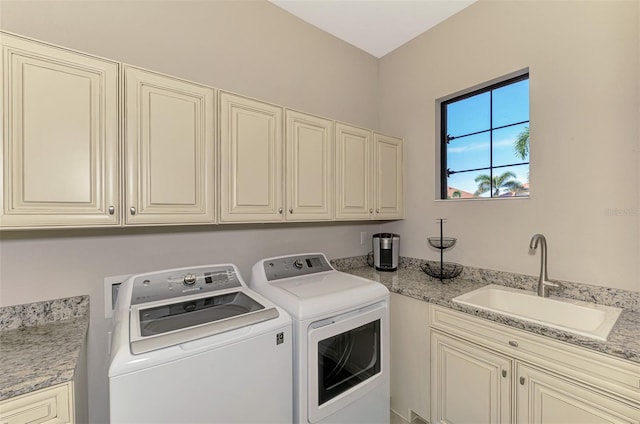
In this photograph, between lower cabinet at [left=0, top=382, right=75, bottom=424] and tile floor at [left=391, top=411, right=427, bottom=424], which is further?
tile floor at [left=391, top=411, right=427, bottom=424]

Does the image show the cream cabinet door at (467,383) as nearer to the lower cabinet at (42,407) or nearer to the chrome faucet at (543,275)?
the chrome faucet at (543,275)

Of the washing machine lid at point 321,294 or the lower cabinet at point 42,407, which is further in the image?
the washing machine lid at point 321,294

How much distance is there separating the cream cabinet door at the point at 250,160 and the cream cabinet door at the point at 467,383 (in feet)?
4.00

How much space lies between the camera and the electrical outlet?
4.66 ft

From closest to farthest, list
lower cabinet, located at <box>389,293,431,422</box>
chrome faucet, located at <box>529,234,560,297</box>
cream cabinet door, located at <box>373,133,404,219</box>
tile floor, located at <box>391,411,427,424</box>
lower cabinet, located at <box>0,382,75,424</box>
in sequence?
lower cabinet, located at <box>0,382,75,424</box>
chrome faucet, located at <box>529,234,560,297</box>
lower cabinet, located at <box>389,293,431,422</box>
tile floor, located at <box>391,411,427,424</box>
cream cabinet door, located at <box>373,133,404,219</box>

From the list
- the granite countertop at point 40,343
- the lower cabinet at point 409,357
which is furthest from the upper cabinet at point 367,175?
the granite countertop at point 40,343

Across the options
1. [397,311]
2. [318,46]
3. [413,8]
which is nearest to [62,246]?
[397,311]

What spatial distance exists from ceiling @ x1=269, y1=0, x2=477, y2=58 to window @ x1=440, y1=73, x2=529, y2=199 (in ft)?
2.07

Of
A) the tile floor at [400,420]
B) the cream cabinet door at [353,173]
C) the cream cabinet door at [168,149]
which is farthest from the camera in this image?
the cream cabinet door at [353,173]

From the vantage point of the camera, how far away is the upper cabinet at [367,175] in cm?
196

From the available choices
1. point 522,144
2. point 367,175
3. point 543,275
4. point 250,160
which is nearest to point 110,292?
point 250,160

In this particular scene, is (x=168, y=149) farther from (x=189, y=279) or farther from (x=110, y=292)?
(x=110, y=292)

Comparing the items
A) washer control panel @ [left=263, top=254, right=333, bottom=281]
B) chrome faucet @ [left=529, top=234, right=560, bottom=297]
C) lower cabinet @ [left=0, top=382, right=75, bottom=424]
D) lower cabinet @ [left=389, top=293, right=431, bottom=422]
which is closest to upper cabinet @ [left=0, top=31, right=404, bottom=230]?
washer control panel @ [left=263, top=254, right=333, bottom=281]

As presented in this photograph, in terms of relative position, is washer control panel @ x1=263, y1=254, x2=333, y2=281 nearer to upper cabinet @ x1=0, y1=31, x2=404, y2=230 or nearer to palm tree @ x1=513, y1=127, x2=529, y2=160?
upper cabinet @ x1=0, y1=31, x2=404, y2=230
